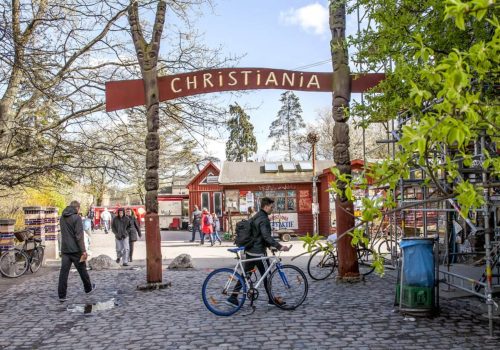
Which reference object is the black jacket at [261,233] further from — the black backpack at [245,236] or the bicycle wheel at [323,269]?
the bicycle wheel at [323,269]

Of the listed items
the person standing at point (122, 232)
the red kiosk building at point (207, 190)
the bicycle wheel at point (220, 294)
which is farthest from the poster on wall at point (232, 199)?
the bicycle wheel at point (220, 294)

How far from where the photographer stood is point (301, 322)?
7.73 meters

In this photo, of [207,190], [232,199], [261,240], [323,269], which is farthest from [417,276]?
[207,190]

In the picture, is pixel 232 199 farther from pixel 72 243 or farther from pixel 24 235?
pixel 72 243

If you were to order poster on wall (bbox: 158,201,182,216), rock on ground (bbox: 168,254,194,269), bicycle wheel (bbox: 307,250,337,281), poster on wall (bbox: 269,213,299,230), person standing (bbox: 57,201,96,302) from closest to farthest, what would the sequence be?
person standing (bbox: 57,201,96,302), bicycle wheel (bbox: 307,250,337,281), rock on ground (bbox: 168,254,194,269), poster on wall (bbox: 269,213,299,230), poster on wall (bbox: 158,201,182,216)

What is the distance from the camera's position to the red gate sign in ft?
37.1

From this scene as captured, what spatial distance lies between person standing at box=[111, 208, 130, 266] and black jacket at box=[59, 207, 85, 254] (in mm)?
5259

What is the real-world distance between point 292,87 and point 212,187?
93.2 ft

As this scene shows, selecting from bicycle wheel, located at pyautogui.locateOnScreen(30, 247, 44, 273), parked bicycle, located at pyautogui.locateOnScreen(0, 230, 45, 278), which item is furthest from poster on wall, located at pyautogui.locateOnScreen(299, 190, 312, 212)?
bicycle wheel, located at pyautogui.locateOnScreen(30, 247, 44, 273)

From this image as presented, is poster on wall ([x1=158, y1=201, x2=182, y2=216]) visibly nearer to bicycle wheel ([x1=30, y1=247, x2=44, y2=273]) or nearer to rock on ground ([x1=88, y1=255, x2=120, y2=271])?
rock on ground ([x1=88, y1=255, x2=120, y2=271])

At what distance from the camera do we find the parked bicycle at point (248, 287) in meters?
8.33

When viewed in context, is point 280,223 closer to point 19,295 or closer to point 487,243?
point 19,295

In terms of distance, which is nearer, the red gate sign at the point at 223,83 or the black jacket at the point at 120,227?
the red gate sign at the point at 223,83

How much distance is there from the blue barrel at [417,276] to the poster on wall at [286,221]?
78.7ft
